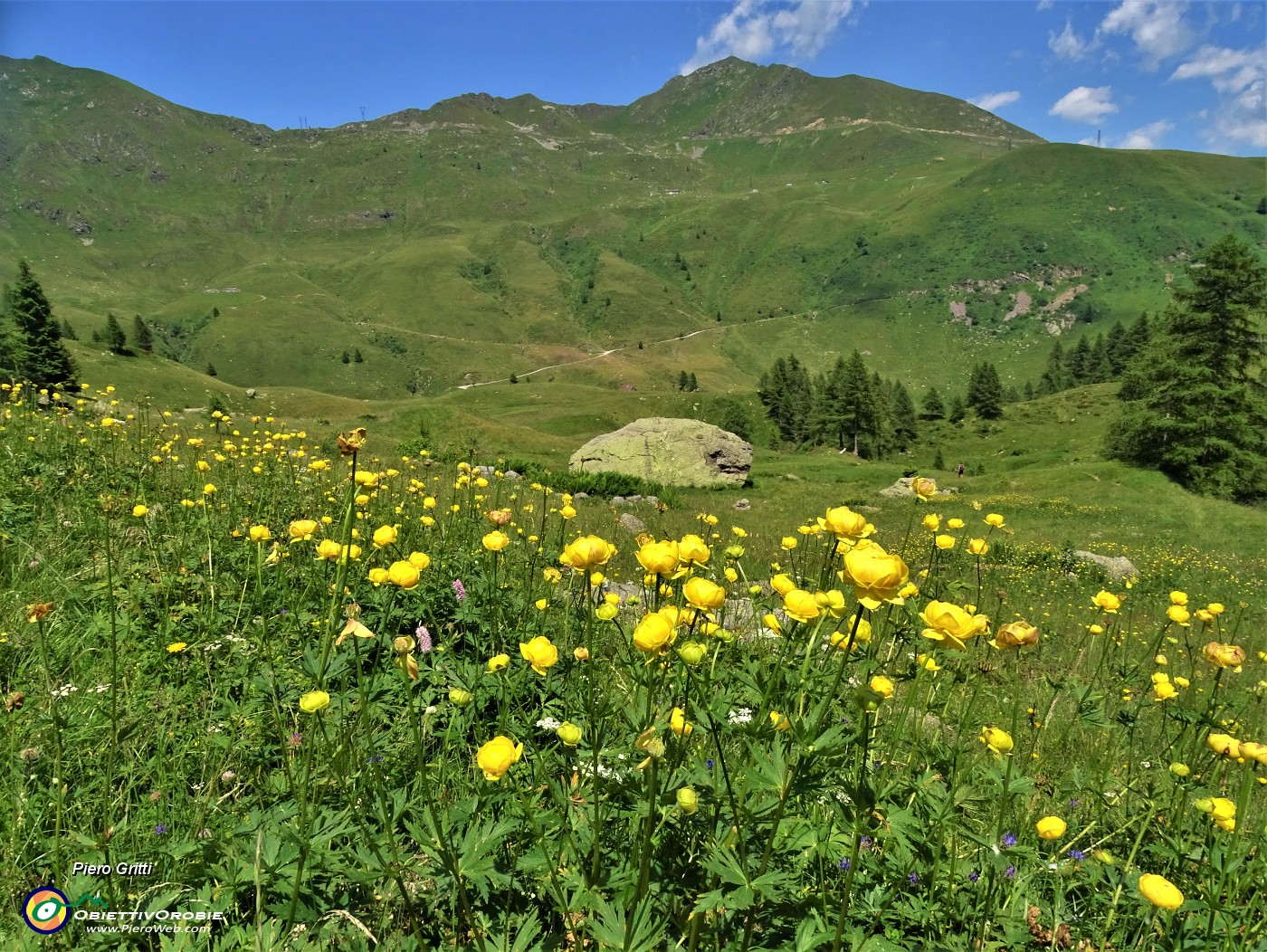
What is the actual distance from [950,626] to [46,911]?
8.74 ft

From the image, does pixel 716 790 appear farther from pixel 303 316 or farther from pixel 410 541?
pixel 303 316

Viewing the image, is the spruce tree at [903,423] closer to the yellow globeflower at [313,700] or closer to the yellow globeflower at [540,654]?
the yellow globeflower at [540,654]

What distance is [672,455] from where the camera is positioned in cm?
2361

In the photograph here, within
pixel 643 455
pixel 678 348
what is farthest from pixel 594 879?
pixel 678 348

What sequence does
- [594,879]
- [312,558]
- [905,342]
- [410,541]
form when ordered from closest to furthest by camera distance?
[594,879] → [312,558] → [410,541] → [905,342]

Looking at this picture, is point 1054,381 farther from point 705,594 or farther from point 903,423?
point 705,594

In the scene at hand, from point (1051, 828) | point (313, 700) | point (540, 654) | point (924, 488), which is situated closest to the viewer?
point (313, 700)

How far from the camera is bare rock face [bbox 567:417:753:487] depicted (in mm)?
23172

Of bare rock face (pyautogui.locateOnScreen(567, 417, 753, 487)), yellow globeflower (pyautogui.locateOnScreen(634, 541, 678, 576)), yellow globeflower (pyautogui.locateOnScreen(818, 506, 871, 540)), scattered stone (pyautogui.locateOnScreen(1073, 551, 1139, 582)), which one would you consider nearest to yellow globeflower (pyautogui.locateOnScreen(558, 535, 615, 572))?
yellow globeflower (pyautogui.locateOnScreen(634, 541, 678, 576))

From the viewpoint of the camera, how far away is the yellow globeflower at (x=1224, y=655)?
2.05m

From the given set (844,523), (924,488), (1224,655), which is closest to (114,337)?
(924,488)

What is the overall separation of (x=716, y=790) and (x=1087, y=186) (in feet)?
738

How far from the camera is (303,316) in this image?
16100 centimetres

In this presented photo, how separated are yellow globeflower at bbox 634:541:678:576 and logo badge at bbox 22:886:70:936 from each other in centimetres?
190
